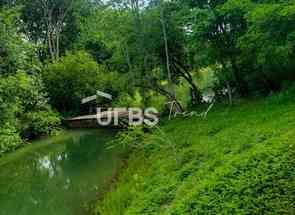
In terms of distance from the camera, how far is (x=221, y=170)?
520cm

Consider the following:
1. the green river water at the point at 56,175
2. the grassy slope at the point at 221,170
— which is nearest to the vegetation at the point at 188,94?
the grassy slope at the point at 221,170

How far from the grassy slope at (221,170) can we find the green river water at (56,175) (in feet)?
2.98

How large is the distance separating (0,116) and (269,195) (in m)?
7.47

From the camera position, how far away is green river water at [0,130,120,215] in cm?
813

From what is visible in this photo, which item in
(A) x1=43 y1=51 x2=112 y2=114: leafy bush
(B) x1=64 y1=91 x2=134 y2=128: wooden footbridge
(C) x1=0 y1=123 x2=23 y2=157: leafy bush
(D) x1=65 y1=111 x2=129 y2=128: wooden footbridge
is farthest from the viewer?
(A) x1=43 y1=51 x2=112 y2=114: leafy bush

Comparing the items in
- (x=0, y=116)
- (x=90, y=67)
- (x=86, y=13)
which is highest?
(x=86, y=13)

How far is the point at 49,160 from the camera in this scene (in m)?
13.0

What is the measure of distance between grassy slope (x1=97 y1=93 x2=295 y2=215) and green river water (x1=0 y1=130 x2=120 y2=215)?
908mm

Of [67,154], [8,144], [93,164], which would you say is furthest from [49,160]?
[8,144]

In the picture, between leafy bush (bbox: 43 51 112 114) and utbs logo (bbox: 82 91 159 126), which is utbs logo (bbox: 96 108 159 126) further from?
leafy bush (bbox: 43 51 112 114)

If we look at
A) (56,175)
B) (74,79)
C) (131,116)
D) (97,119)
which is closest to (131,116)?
(131,116)

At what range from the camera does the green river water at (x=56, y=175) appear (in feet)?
26.7

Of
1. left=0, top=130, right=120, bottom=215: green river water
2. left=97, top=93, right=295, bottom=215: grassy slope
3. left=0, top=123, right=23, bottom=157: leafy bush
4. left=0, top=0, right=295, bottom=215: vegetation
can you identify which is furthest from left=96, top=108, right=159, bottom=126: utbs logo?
left=0, top=123, right=23, bottom=157: leafy bush

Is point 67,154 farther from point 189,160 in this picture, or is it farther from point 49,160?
point 189,160
